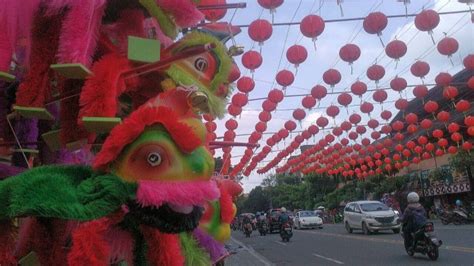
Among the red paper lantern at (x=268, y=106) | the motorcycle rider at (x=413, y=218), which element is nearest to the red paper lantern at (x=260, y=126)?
the red paper lantern at (x=268, y=106)

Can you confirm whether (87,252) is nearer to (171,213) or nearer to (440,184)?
(171,213)

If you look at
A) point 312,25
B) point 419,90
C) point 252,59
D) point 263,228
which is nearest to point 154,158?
point 312,25

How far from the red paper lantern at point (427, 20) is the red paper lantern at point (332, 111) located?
23.0 ft

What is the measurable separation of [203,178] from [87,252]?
51 cm

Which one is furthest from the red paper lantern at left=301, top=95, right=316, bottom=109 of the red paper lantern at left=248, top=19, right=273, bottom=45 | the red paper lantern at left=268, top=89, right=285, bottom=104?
the red paper lantern at left=248, top=19, right=273, bottom=45

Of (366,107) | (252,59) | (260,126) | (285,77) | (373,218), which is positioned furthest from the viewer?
(373,218)

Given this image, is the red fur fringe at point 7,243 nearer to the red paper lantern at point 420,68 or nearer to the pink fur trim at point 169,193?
the pink fur trim at point 169,193

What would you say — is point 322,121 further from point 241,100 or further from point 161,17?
point 161,17

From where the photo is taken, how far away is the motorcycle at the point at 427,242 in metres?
10.4

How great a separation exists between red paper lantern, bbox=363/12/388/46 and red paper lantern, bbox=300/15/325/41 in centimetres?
84

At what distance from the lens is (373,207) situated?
853 inches

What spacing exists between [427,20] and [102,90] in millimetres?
8410

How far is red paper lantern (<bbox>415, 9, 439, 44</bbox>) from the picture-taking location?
916 centimetres

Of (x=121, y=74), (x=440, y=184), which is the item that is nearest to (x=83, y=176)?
(x=121, y=74)
